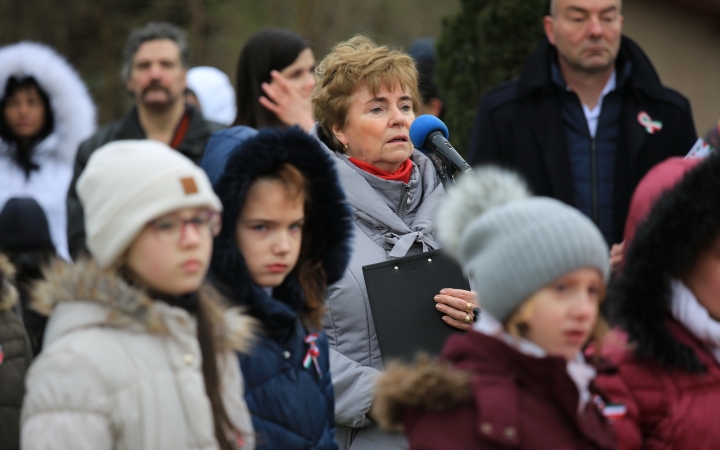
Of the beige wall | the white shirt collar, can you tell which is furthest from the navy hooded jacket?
the beige wall

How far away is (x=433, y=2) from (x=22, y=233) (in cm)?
1215

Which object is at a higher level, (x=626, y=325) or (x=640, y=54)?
(x=640, y=54)

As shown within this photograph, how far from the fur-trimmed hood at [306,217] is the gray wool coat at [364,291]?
261 millimetres

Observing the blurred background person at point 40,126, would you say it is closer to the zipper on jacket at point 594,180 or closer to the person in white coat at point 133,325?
the zipper on jacket at point 594,180

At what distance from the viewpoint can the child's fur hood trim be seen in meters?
2.60

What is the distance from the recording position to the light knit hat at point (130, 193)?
2.91m

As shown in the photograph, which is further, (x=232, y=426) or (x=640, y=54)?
(x=640, y=54)

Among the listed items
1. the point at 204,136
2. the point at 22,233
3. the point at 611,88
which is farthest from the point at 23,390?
the point at 611,88

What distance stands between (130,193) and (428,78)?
603cm

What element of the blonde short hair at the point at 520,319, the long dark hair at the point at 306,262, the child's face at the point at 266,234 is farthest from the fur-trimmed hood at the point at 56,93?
the blonde short hair at the point at 520,319

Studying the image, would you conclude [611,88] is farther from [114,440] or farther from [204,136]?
[114,440]

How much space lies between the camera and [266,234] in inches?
136

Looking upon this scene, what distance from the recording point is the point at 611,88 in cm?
536

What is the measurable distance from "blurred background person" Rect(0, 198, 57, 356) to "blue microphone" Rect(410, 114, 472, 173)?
7.35 ft
